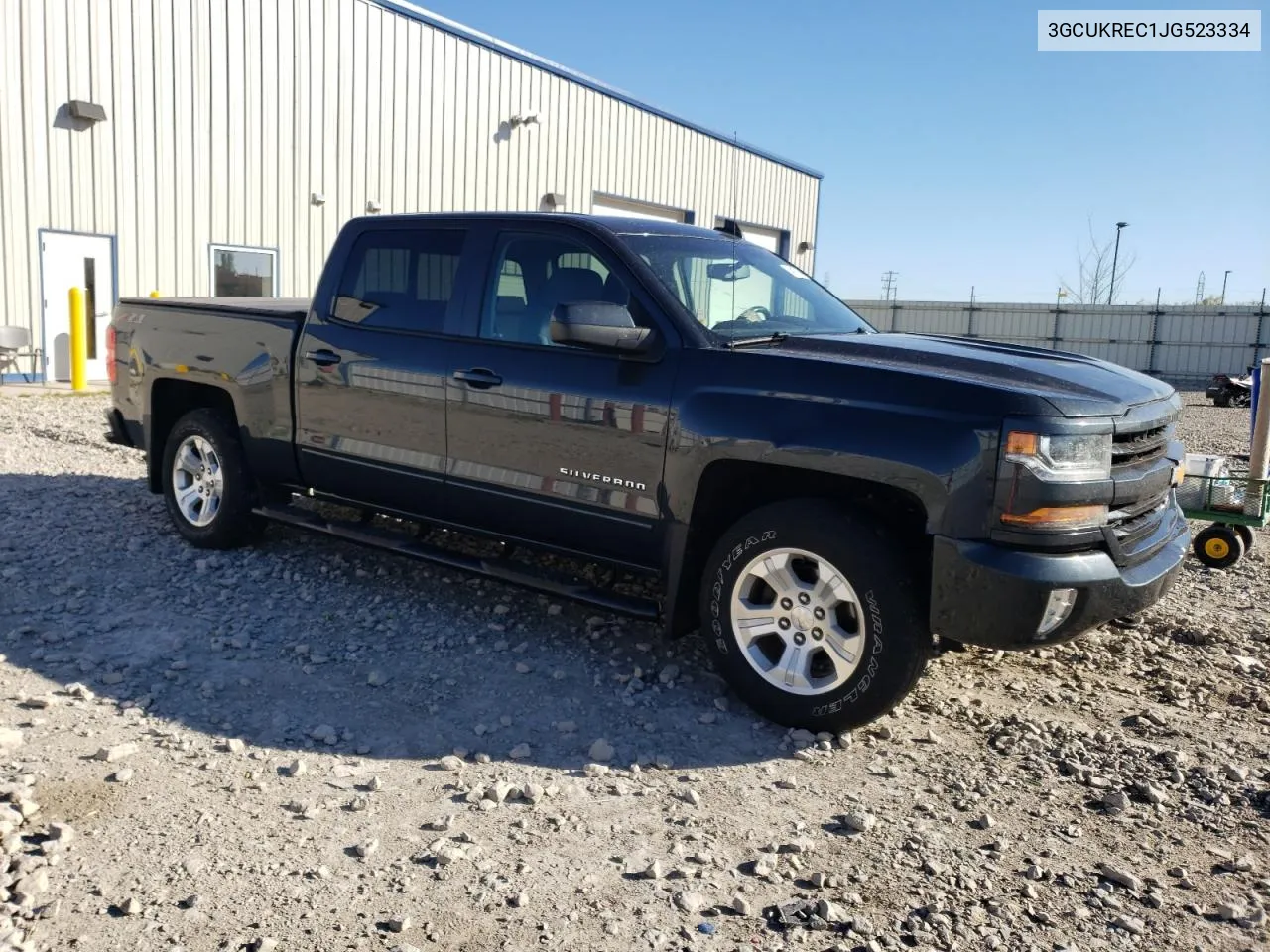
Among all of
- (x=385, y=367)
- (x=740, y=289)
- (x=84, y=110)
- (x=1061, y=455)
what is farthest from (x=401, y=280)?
(x=84, y=110)

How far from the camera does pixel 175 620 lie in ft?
16.7

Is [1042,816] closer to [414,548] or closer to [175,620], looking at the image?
[414,548]

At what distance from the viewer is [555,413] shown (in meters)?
4.58

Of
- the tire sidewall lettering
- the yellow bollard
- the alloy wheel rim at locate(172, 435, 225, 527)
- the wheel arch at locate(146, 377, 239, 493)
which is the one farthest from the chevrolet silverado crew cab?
the yellow bollard

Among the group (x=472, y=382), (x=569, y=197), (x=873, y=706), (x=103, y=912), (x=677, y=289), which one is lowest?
(x=103, y=912)

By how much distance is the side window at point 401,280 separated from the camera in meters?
5.18

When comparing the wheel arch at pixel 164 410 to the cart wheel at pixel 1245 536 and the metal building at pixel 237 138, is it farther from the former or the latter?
the metal building at pixel 237 138

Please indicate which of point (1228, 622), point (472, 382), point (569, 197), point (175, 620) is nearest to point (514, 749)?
point (472, 382)

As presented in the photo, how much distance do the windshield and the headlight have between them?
1312 millimetres

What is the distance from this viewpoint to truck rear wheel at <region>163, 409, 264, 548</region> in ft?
19.8

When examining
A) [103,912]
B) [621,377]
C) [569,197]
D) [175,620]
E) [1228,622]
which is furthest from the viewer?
[569,197]

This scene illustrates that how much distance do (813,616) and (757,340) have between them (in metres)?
1.19

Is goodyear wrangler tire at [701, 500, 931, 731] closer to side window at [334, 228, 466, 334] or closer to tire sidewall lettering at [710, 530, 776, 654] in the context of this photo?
tire sidewall lettering at [710, 530, 776, 654]

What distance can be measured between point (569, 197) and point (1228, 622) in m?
18.6
